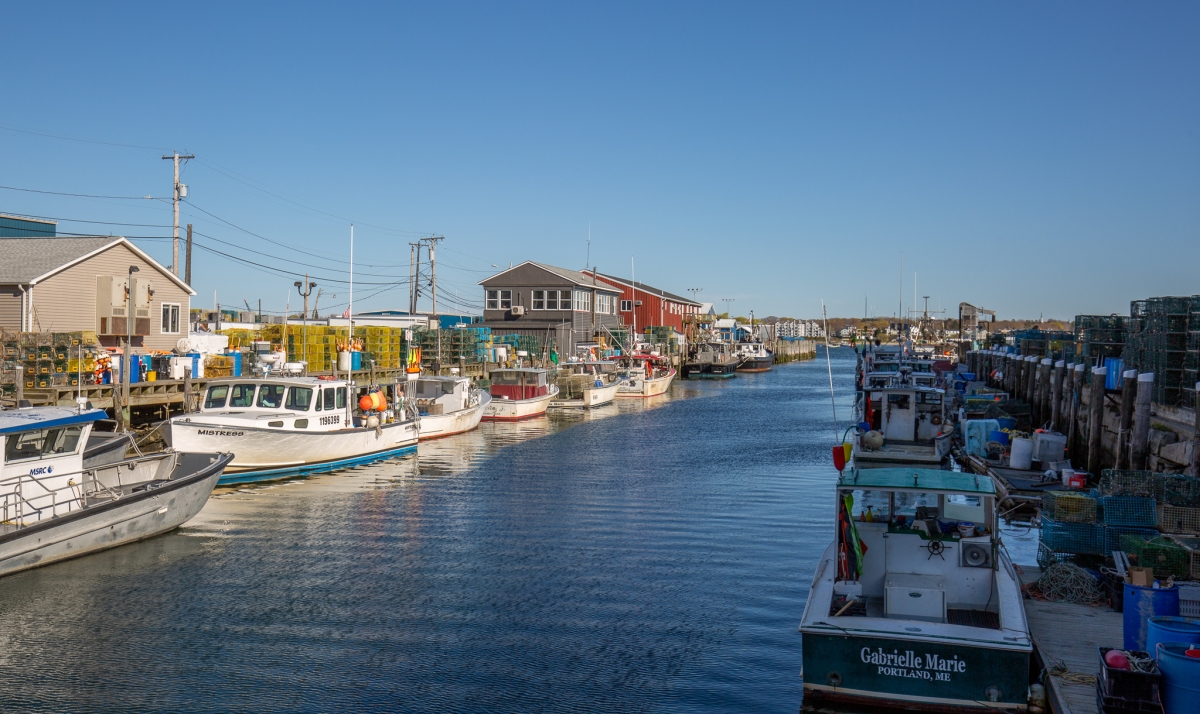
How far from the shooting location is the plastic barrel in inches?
328

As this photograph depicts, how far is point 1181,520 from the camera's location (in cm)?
1336

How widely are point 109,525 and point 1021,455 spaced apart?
19.7m

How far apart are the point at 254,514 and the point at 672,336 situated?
2829 inches

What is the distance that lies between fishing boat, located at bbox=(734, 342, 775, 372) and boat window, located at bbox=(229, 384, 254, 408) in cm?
7823

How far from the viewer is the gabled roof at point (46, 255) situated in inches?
1164

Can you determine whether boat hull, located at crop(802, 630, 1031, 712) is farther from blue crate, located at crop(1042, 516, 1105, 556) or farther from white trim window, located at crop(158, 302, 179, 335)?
white trim window, located at crop(158, 302, 179, 335)

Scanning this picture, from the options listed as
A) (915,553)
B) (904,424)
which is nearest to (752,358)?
(904,424)

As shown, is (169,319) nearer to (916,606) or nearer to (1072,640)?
(916,606)

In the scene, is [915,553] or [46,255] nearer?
[915,553]

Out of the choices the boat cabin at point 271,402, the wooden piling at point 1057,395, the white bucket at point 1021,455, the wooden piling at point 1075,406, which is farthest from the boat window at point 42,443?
the wooden piling at point 1057,395

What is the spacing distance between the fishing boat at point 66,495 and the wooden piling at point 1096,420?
2128 centimetres

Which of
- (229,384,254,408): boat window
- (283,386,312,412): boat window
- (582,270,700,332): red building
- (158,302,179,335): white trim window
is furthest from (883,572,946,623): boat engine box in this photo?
(582,270,700,332): red building

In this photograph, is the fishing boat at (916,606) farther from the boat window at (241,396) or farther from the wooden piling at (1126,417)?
the boat window at (241,396)

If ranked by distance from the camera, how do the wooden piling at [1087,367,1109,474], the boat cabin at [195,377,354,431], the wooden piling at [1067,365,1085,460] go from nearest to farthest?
the wooden piling at [1087,367,1109,474]
the boat cabin at [195,377,354,431]
the wooden piling at [1067,365,1085,460]
